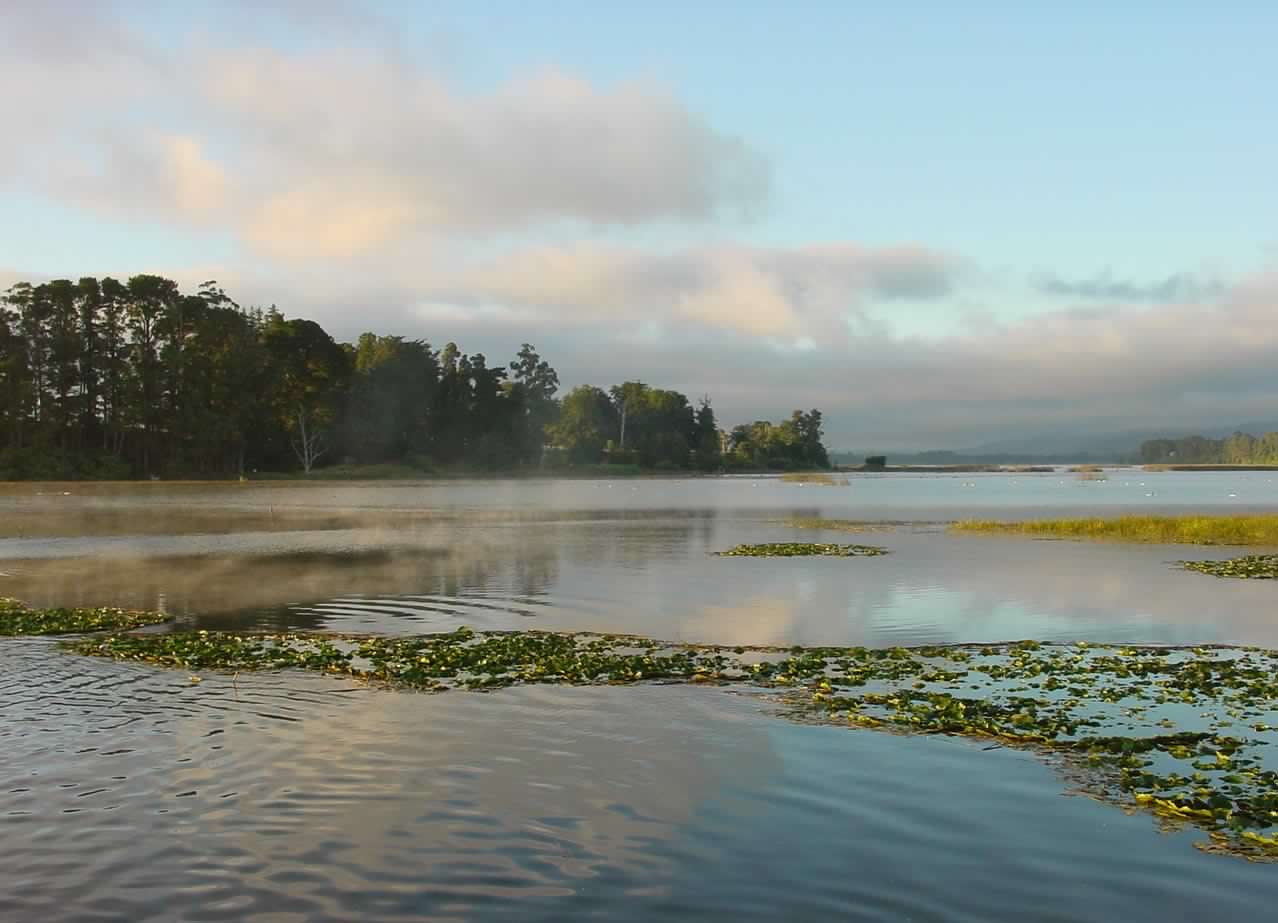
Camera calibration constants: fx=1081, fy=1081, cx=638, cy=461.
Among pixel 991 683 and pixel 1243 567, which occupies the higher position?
pixel 1243 567

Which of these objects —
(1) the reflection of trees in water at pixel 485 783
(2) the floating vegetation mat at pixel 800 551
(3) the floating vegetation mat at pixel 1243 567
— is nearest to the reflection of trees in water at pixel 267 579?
(2) the floating vegetation mat at pixel 800 551

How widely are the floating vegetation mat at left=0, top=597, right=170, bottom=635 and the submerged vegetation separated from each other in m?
48.5

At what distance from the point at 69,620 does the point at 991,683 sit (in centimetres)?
2205

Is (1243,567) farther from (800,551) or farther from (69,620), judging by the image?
(69,620)

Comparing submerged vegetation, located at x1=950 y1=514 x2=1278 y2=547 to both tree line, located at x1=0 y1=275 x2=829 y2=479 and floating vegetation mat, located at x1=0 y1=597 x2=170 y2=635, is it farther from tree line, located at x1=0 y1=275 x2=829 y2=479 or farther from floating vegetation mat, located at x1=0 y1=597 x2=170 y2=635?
tree line, located at x1=0 y1=275 x2=829 y2=479

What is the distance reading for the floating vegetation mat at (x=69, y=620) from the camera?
2592 centimetres

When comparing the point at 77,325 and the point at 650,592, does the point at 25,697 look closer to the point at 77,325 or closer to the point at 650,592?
the point at 650,592

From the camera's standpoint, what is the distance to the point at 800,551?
5078 centimetres

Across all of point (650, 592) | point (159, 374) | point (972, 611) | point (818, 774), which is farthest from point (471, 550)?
point (159, 374)

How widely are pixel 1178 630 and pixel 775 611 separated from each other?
1048cm

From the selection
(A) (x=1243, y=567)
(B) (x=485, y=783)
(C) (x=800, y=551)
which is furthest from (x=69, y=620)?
(A) (x=1243, y=567)

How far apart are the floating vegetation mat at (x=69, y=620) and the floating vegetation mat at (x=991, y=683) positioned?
179 centimetres

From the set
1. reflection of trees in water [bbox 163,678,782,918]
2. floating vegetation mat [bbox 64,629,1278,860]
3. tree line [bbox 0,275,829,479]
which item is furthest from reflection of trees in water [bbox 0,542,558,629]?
Answer: tree line [bbox 0,275,829,479]

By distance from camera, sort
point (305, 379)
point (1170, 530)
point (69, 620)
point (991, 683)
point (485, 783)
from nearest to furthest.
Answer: point (485, 783) < point (991, 683) < point (69, 620) < point (1170, 530) < point (305, 379)
